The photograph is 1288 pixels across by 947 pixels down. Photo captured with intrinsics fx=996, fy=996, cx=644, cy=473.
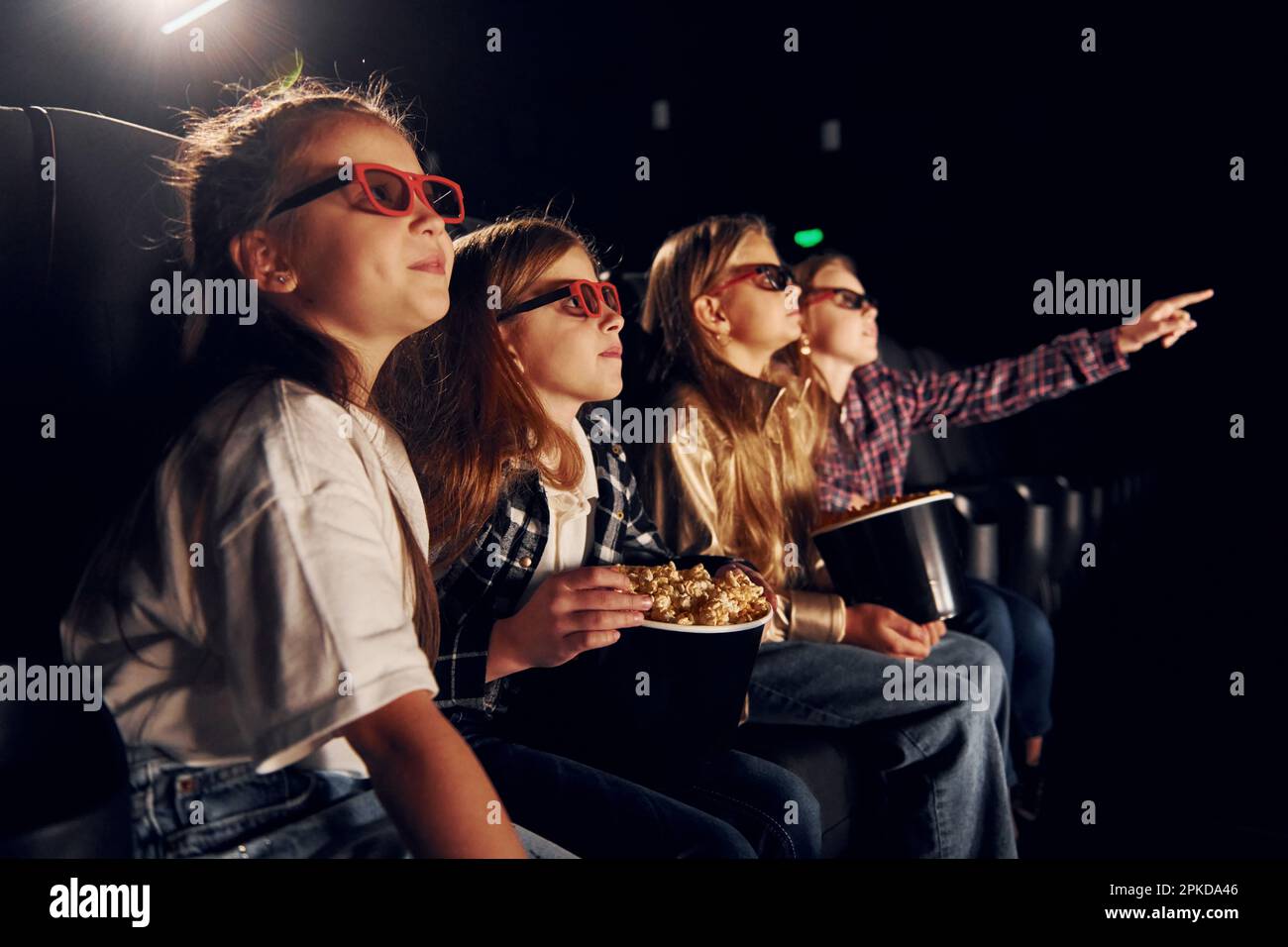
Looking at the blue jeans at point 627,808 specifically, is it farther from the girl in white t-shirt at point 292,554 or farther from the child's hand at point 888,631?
the child's hand at point 888,631

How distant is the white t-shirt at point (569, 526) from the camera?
2.72 ft

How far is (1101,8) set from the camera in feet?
4.78

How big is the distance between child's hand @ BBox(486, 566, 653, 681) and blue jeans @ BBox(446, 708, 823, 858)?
70 mm

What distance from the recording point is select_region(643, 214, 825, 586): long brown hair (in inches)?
42.6

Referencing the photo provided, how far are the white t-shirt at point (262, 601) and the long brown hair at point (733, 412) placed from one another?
19.3 inches

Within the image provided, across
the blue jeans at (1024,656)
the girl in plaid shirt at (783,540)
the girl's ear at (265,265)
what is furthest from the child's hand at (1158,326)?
the girl's ear at (265,265)

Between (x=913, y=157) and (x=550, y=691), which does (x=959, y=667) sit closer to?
(x=550, y=691)

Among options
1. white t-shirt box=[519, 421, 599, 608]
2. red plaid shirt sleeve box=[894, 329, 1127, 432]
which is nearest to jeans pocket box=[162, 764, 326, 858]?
white t-shirt box=[519, 421, 599, 608]

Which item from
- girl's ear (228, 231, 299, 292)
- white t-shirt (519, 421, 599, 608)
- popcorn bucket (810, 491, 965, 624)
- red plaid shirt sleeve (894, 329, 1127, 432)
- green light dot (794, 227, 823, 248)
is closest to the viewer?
girl's ear (228, 231, 299, 292)

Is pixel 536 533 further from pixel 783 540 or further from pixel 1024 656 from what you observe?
pixel 1024 656

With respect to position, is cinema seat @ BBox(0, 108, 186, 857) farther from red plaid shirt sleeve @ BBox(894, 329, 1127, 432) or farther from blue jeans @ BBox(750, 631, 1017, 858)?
red plaid shirt sleeve @ BBox(894, 329, 1127, 432)

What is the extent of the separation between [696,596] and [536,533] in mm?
145
